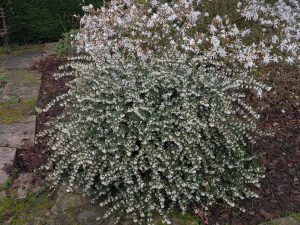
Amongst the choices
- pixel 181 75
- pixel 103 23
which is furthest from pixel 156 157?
pixel 103 23

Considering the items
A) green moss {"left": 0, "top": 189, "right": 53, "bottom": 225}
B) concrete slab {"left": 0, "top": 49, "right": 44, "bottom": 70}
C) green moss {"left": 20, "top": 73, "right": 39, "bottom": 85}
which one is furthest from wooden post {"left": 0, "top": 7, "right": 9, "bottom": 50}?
green moss {"left": 0, "top": 189, "right": 53, "bottom": 225}

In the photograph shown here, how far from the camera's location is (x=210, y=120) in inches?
132

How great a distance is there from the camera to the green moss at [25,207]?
3.41 metres

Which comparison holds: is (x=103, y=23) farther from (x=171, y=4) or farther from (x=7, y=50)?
(x=7, y=50)

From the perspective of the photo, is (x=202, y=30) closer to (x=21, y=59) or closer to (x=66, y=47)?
(x=66, y=47)

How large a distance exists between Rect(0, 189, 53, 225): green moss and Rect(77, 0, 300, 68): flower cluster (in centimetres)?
147

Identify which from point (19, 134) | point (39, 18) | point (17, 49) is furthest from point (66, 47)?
point (19, 134)

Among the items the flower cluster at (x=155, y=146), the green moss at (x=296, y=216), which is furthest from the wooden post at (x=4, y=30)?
the green moss at (x=296, y=216)

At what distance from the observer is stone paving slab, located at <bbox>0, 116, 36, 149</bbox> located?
4.26 m

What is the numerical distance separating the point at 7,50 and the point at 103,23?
7.21ft

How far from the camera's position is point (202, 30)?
16.4ft

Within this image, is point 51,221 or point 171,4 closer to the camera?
point 51,221

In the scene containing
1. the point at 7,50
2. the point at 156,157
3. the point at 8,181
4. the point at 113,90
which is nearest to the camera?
the point at 156,157

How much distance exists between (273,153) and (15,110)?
9.21 ft
